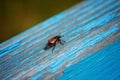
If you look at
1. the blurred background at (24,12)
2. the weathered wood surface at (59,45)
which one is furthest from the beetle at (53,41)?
the blurred background at (24,12)

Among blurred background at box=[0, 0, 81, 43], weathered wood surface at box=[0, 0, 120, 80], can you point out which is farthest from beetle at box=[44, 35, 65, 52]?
blurred background at box=[0, 0, 81, 43]

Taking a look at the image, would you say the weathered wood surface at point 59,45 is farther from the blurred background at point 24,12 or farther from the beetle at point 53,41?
the blurred background at point 24,12

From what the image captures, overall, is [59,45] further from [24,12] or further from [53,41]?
[24,12]

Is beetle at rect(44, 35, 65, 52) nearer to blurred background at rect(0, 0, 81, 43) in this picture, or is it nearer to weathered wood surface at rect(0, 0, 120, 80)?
weathered wood surface at rect(0, 0, 120, 80)

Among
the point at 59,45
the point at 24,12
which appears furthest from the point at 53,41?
the point at 24,12

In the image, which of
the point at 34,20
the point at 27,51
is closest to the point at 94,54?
the point at 27,51
